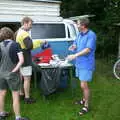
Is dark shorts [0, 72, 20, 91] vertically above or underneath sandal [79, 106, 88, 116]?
above

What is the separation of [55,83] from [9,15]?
6.19 metres

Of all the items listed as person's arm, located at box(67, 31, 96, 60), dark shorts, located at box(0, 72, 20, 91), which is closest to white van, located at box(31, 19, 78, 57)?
person's arm, located at box(67, 31, 96, 60)

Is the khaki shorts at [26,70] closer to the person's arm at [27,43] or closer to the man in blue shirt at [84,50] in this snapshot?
the person's arm at [27,43]

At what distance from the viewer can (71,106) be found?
7598 mm

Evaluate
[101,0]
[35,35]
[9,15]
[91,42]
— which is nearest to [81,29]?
[91,42]

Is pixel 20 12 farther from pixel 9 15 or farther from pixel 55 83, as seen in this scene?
pixel 55 83

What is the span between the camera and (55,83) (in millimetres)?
7770

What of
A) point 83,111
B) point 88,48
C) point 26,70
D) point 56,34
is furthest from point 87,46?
point 56,34

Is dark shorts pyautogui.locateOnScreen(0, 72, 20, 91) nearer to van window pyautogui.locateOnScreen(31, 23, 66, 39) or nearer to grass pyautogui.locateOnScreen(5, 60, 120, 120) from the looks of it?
grass pyautogui.locateOnScreen(5, 60, 120, 120)

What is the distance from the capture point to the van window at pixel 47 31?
11320 millimetres

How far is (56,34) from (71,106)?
4.39m

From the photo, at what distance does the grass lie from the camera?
6957 millimetres

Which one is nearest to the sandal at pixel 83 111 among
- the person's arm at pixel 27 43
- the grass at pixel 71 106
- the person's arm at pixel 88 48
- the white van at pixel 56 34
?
the grass at pixel 71 106

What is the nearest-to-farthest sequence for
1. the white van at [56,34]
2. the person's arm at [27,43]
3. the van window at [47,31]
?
the person's arm at [27,43] → the white van at [56,34] → the van window at [47,31]
